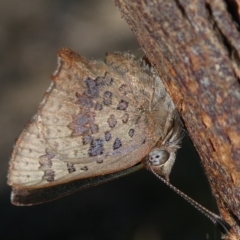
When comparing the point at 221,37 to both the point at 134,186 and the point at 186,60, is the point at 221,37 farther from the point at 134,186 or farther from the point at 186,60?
the point at 134,186

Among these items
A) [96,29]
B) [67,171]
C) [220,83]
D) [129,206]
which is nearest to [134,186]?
[129,206]

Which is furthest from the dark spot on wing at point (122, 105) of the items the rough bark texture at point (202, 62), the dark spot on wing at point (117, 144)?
the rough bark texture at point (202, 62)

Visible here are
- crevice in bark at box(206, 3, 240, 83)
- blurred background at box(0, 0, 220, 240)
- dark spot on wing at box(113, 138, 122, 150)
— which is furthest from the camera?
blurred background at box(0, 0, 220, 240)

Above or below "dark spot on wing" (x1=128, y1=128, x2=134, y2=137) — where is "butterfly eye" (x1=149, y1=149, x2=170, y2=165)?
below

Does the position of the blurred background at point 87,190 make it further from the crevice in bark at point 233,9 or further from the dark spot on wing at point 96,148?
the crevice in bark at point 233,9

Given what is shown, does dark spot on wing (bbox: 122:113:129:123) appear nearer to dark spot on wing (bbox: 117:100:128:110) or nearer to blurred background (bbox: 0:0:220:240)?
dark spot on wing (bbox: 117:100:128:110)

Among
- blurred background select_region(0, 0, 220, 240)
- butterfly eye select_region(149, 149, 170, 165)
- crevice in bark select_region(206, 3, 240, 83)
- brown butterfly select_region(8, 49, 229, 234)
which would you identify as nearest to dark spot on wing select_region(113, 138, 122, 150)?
brown butterfly select_region(8, 49, 229, 234)
